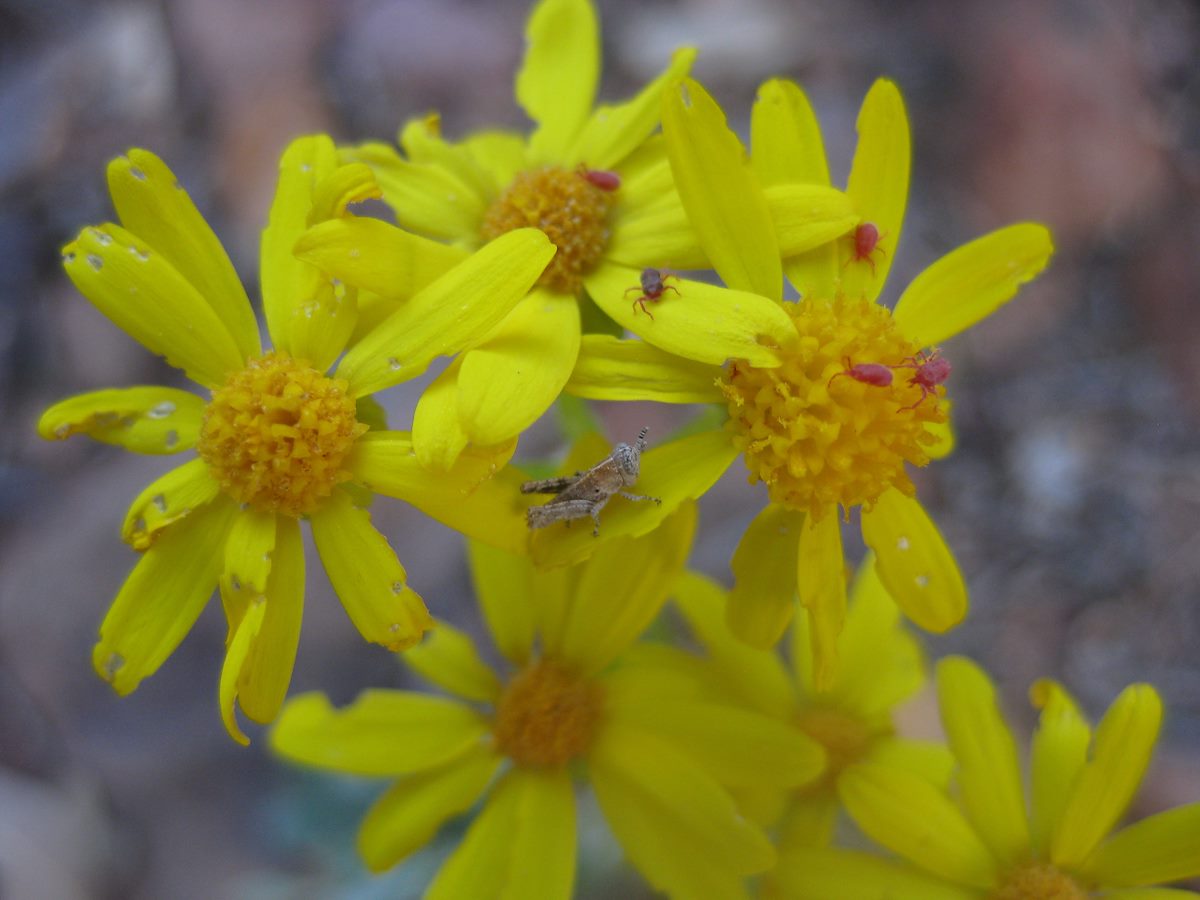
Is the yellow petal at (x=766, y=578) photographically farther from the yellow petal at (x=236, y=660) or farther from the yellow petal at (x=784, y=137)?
the yellow petal at (x=236, y=660)

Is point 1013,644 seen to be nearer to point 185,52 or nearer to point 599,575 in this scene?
point 599,575

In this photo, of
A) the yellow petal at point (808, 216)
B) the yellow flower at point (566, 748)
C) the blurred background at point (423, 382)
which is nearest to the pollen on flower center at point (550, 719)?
the yellow flower at point (566, 748)

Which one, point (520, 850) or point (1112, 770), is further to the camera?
point (520, 850)

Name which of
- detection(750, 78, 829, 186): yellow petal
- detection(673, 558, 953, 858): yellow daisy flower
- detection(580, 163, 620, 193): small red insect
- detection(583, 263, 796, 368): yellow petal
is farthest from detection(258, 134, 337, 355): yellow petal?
detection(673, 558, 953, 858): yellow daisy flower

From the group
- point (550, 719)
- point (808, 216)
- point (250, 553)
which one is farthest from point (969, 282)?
point (250, 553)

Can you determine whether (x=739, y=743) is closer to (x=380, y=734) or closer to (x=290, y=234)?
(x=380, y=734)

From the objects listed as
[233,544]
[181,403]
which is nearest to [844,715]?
[233,544]

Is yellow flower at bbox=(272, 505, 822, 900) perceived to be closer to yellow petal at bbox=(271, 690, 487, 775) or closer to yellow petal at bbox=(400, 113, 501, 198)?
yellow petal at bbox=(271, 690, 487, 775)
